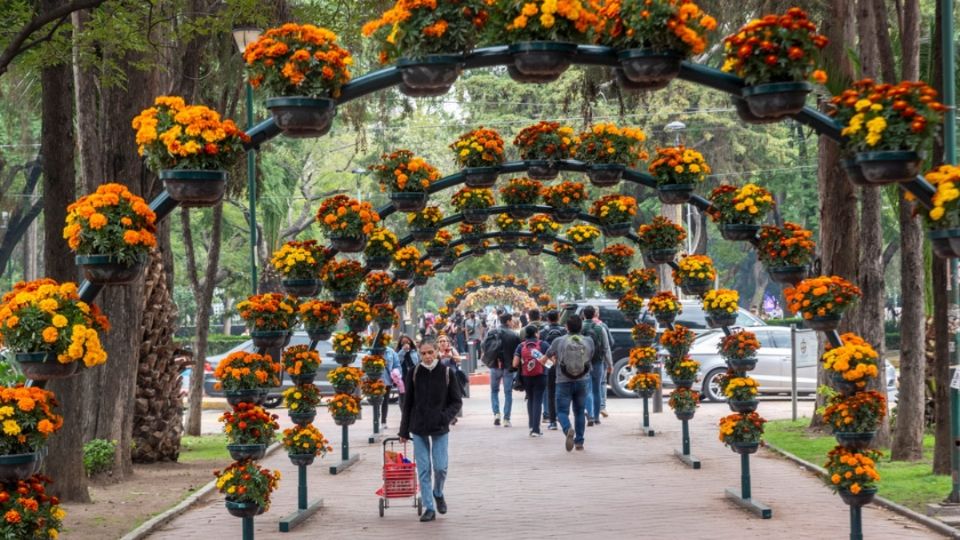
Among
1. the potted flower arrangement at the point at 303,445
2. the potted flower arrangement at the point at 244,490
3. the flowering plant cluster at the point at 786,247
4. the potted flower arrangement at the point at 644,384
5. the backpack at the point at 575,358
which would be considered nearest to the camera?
the potted flower arrangement at the point at 244,490

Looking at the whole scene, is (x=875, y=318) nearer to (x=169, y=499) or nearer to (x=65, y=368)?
(x=169, y=499)

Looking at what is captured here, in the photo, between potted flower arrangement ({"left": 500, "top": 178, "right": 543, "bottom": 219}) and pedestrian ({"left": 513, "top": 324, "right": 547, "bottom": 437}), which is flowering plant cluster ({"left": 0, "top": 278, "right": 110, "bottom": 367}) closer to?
potted flower arrangement ({"left": 500, "top": 178, "right": 543, "bottom": 219})

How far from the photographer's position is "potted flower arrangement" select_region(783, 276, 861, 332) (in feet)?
37.0

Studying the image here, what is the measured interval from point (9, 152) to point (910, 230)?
3421 cm

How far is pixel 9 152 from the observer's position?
1710 inches

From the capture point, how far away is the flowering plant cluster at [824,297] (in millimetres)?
11281

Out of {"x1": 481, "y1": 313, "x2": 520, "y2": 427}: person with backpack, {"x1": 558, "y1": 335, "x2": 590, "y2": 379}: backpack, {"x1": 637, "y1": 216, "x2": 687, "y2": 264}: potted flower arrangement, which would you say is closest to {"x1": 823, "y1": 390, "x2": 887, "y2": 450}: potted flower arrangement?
{"x1": 637, "y1": 216, "x2": 687, "y2": 264}: potted flower arrangement

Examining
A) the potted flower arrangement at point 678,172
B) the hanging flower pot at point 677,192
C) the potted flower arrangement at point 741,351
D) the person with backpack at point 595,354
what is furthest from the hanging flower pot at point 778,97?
the person with backpack at point 595,354

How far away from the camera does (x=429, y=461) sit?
1339 centimetres

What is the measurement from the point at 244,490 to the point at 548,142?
764 cm

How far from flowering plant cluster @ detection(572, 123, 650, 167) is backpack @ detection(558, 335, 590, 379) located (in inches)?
119

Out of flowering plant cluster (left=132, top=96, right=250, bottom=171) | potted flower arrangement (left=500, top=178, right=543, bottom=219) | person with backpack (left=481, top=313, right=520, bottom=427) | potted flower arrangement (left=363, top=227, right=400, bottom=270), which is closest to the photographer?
flowering plant cluster (left=132, top=96, right=250, bottom=171)

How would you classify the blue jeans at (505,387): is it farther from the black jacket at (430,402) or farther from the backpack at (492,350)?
the black jacket at (430,402)

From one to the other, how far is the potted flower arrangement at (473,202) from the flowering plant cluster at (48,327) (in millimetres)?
11979
